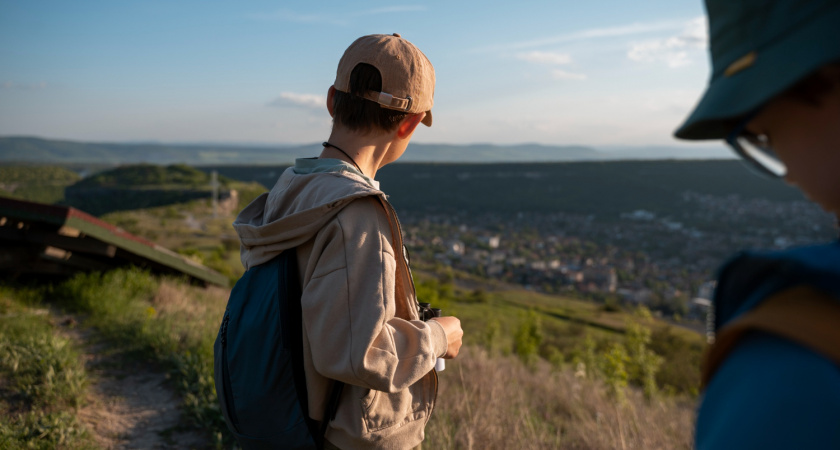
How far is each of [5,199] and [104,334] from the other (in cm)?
169

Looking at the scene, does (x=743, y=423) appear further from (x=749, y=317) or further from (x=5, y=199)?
(x=5, y=199)

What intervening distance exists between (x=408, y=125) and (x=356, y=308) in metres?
0.62

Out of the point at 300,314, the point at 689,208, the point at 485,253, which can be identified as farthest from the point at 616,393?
the point at 689,208

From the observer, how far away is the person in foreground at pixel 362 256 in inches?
52.1

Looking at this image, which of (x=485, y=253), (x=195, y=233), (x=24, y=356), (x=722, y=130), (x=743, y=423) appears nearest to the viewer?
(x=743, y=423)

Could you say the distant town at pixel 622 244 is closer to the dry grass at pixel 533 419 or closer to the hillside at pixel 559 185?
the hillside at pixel 559 185

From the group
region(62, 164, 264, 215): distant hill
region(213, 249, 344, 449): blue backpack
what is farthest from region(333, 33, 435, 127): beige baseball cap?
region(62, 164, 264, 215): distant hill

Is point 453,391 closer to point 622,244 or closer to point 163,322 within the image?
point 163,322

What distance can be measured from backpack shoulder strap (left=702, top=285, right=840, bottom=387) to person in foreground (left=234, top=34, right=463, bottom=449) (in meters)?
0.91

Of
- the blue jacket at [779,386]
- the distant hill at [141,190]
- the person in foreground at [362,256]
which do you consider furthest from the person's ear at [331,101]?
the distant hill at [141,190]

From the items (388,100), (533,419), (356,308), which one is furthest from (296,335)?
(533,419)

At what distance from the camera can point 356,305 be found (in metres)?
1.31

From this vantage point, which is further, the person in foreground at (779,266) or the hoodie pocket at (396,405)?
the hoodie pocket at (396,405)

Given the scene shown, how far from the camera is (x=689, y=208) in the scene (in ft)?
222
